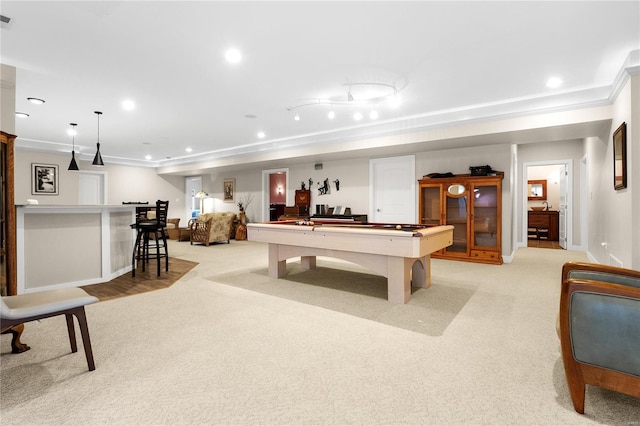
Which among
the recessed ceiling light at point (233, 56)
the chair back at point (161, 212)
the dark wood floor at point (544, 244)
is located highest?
the recessed ceiling light at point (233, 56)

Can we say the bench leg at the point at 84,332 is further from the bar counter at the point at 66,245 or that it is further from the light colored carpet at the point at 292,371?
the bar counter at the point at 66,245

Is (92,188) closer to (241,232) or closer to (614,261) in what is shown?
(241,232)

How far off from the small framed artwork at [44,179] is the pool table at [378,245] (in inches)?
255

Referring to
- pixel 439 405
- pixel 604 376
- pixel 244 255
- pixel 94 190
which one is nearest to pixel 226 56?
pixel 439 405

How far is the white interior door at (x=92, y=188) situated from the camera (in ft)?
30.9

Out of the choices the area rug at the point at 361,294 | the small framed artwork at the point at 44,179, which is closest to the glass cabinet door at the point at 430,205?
the area rug at the point at 361,294

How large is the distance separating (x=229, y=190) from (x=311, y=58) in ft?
25.4

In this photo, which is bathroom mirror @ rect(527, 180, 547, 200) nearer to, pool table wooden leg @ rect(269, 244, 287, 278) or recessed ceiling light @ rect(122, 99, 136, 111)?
pool table wooden leg @ rect(269, 244, 287, 278)

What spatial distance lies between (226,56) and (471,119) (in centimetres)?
377

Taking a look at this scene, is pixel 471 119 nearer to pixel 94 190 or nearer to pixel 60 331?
pixel 60 331

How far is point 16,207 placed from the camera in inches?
134

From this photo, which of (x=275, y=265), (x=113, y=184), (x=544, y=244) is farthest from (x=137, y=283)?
(x=544, y=244)

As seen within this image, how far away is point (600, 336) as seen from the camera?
156cm

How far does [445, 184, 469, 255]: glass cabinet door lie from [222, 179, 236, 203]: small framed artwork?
670 centimetres
